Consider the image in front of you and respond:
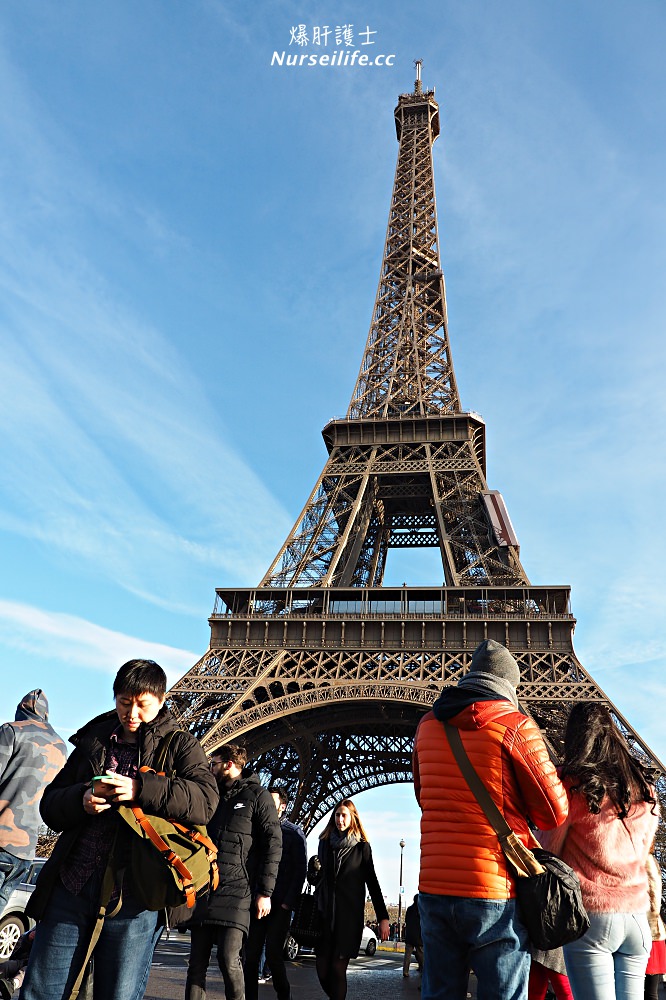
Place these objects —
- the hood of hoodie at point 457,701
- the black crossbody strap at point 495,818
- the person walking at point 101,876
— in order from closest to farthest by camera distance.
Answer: the person walking at point 101,876, the black crossbody strap at point 495,818, the hood of hoodie at point 457,701

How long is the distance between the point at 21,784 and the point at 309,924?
2.72 meters

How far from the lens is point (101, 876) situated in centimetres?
311

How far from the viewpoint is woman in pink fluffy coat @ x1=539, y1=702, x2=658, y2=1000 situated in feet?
11.9

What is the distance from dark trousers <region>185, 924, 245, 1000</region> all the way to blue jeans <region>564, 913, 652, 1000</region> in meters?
2.37

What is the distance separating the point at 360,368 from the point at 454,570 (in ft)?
45.9

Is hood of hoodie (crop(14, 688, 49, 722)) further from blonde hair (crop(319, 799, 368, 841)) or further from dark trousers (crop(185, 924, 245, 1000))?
blonde hair (crop(319, 799, 368, 841))

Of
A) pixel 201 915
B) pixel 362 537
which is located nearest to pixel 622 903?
pixel 201 915

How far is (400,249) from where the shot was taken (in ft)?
142

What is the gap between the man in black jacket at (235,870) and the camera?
512 cm

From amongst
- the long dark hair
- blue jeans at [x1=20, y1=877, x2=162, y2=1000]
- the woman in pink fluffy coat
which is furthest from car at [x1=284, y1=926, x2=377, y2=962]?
blue jeans at [x1=20, y1=877, x2=162, y2=1000]

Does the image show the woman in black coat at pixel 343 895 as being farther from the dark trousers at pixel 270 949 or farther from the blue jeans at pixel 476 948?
the blue jeans at pixel 476 948

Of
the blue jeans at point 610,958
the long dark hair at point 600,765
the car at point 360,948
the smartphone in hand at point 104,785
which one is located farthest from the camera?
the car at point 360,948

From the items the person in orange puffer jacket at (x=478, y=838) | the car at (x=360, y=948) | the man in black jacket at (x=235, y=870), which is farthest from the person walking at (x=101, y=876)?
the car at (x=360, y=948)

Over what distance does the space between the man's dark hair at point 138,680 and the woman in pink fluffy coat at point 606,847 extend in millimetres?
2059
